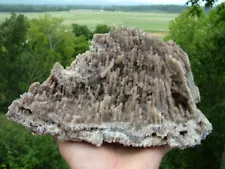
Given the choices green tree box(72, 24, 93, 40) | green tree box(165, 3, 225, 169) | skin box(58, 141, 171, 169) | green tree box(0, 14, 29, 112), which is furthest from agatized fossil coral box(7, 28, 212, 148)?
green tree box(72, 24, 93, 40)

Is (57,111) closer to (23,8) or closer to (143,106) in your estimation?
(143,106)

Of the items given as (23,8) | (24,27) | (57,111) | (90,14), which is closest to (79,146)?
(57,111)

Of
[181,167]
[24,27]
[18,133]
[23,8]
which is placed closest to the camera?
[18,133]

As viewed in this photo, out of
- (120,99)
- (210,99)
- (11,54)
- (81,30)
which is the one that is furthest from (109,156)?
(81,30)

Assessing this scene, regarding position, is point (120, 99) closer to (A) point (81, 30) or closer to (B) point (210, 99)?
(B) point (210, 99)

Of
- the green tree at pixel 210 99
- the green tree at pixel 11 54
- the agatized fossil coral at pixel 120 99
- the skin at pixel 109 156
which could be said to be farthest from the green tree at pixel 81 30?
the skin at pixel 109 156
